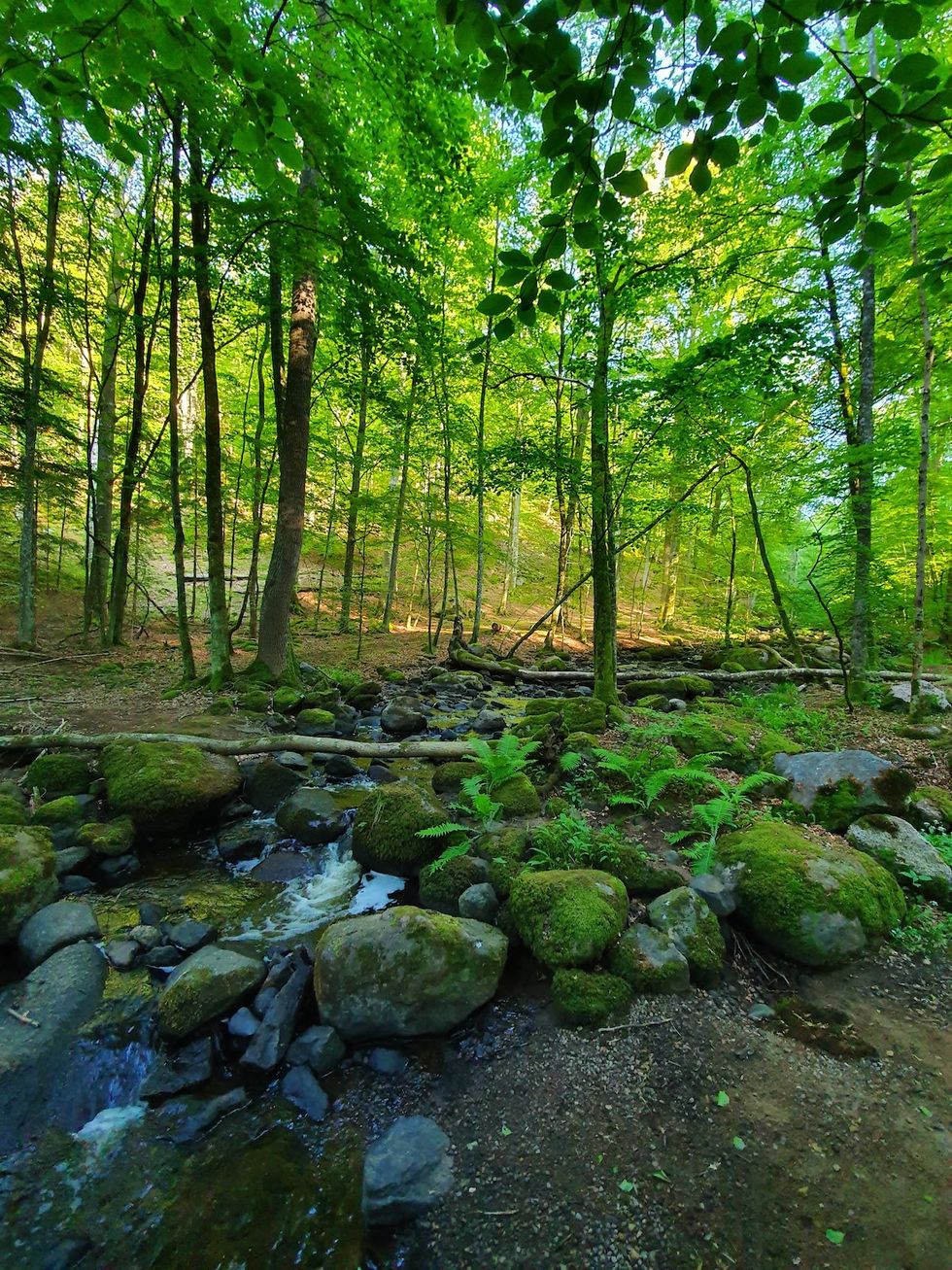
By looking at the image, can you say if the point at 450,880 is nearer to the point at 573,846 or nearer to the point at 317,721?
the point at 573,846

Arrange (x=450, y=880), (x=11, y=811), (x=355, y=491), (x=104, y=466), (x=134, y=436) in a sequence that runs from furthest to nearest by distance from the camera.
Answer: (x=355, y=491)
(x=104, y=466)
(x=134, y=436)
(x=11, y=811)
(x=450, y=880)

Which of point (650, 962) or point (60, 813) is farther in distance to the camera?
point (60, 813)

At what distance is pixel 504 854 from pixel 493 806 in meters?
0.59

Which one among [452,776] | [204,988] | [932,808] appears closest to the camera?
[204,988]

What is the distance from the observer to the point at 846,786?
13.9 ft

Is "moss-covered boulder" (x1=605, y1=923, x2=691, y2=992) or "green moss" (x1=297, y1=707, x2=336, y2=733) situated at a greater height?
"green moss" (x1=297, y1=707, x2=336, y2=733)

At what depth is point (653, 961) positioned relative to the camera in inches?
115

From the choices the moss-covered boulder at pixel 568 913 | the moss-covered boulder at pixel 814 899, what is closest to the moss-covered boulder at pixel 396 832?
the moss-covered boulder at pixel 568 913

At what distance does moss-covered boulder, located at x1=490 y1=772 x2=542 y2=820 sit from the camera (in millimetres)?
4871

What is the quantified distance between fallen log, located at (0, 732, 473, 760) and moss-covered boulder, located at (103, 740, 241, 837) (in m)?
0.39

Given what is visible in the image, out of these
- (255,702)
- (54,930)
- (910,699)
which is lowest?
(54,930)

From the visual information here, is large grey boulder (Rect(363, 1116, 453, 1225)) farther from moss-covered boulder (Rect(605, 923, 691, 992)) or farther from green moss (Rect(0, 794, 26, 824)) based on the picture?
green moss (Rect(0, 794, 26, 824))

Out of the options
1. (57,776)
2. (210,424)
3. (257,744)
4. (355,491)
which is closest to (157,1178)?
(57,776)

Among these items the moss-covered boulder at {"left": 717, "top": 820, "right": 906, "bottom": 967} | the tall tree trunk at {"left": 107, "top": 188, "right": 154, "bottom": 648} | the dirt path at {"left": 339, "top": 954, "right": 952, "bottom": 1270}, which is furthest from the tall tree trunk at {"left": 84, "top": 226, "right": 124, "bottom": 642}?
the moss-covered boulder at {"left": 717, "top": 820, "right": 906, "bottom": 967}
